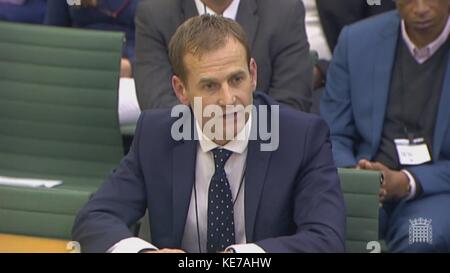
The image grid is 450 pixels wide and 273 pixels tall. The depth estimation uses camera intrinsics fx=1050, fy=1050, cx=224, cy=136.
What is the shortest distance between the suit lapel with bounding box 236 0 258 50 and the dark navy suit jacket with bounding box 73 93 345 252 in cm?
120

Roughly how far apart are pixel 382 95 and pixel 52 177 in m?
1.59

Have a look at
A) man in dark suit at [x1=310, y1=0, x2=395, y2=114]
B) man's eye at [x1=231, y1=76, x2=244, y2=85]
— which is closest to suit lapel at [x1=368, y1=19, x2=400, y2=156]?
man in dark suit at [x1=310, y1=0, x2=395, y2=114]

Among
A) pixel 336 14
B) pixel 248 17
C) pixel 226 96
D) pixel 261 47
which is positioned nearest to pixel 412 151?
pixel 261 47

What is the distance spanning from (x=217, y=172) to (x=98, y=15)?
243 centimetres

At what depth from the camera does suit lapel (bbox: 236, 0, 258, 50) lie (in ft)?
14.4

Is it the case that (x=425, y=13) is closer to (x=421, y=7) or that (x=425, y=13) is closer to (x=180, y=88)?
(x=421, y=7)

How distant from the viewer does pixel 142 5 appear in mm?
4551

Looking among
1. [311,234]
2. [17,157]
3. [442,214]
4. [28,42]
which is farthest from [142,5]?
[311,234]

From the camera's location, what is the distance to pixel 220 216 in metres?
3.12

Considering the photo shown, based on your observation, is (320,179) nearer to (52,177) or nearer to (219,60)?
(219,60)

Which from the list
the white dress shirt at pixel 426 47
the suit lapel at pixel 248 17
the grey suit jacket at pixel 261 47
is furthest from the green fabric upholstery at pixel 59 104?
the white dress shirt at pixel 426 47

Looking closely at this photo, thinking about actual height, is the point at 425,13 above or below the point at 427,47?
above

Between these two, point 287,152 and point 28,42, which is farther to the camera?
point 28,42
